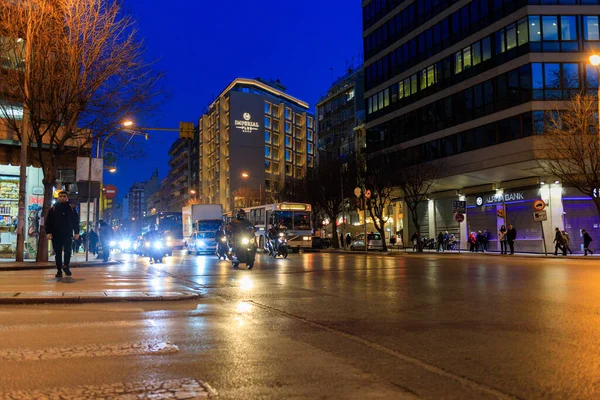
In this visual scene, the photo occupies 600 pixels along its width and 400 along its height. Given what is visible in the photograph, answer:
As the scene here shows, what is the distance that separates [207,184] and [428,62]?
82.8 metres

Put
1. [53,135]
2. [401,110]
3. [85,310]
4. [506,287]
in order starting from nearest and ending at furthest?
[85,310], [506,287], [53,135], [401,110]

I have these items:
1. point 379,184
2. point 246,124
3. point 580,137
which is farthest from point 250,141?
point 580,137

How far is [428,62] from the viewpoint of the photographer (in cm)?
4753

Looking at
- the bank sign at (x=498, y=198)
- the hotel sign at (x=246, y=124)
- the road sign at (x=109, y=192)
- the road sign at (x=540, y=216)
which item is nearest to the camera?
the road sign at (x=540, y=216)

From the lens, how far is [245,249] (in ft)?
62.8

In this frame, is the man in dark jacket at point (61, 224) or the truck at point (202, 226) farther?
the truck at point (202, 226)

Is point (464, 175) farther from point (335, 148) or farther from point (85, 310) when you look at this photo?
point (335, 148)

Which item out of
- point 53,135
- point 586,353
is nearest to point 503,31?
point 53,135

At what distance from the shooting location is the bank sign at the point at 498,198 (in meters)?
40.1

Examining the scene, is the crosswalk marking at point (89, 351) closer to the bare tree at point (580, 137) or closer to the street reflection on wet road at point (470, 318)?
the street reflection on wet road at point (470, 318)

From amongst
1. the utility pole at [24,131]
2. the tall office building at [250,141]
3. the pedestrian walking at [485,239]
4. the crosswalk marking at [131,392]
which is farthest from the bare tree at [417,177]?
the tall office building at [250,141]

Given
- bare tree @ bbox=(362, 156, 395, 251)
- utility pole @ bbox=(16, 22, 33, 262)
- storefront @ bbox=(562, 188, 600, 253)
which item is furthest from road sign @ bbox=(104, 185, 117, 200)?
storefront @ bbox=(562, 188, 600, 253)

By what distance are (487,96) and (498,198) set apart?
7.74 m

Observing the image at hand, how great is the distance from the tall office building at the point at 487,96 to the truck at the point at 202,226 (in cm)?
1582
